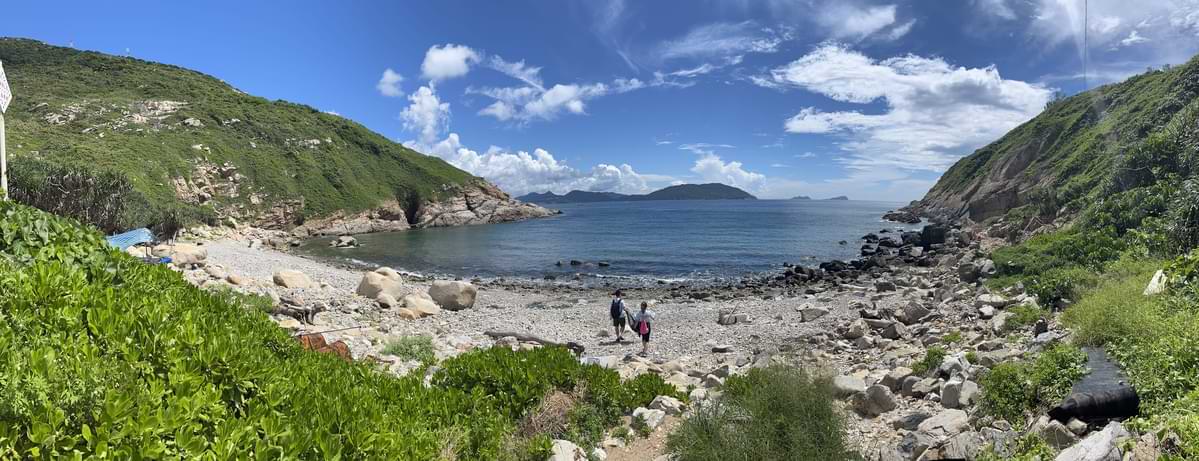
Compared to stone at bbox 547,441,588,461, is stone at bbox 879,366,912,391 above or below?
below

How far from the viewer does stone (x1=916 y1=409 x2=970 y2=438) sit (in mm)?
7406

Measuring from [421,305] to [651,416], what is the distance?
1578 cm

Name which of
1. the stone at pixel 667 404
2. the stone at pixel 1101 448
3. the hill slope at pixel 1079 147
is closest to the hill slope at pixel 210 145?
the stone at pixel 667 404

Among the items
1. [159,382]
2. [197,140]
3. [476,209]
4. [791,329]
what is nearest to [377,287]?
[791,329]

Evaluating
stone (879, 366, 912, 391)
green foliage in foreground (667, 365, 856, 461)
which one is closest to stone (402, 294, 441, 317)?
green foliage in foreground (667, 365, 856, 461)

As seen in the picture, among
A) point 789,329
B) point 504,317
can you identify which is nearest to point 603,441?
point 789,329

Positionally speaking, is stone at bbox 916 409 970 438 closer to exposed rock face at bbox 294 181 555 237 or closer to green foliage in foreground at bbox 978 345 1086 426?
green foliage in foreground at bbox 978 345 1086 426

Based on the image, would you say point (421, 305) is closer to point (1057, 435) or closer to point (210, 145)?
point (1057, 435)

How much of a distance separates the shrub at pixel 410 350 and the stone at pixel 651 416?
5.74 meters

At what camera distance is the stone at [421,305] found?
21.5m

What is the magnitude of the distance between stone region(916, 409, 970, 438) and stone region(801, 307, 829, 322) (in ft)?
45.9

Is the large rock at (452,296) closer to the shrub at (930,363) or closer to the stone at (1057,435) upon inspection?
the shrub at (930,363)

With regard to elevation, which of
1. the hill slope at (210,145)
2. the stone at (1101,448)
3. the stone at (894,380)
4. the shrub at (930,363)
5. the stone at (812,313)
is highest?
the hill slope at (210,145)

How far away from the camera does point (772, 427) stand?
666cm
